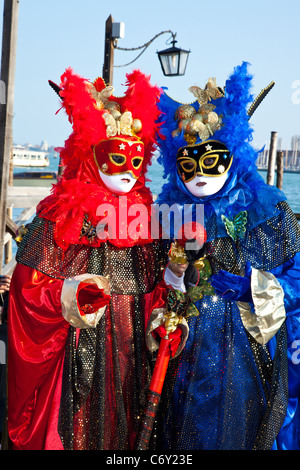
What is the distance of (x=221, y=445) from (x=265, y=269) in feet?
2.92

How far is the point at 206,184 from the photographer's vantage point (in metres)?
2.70

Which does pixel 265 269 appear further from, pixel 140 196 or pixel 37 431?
pixel 37 431

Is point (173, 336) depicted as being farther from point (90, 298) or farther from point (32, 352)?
point (32, 352)

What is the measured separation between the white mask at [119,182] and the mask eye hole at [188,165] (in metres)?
0.26

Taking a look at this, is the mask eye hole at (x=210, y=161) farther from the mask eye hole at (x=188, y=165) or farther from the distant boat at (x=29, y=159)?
the distant boat at (x=29, y=159)

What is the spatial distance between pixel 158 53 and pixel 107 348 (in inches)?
174

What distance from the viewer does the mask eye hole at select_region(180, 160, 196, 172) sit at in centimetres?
272

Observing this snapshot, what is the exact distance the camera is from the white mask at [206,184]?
2.69 m

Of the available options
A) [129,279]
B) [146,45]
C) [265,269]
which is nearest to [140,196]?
[129,279]

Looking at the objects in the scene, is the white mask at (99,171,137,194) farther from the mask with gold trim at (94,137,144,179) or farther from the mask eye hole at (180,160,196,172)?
the mask eye hole at (180,160,196,172)

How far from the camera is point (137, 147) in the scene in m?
2.77

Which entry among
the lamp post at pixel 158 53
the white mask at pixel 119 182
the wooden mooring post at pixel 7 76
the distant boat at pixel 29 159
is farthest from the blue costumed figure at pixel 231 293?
the distant boat at pixel 29 159

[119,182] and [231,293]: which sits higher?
[119,182]

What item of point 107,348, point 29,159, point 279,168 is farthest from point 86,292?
point 29,159
